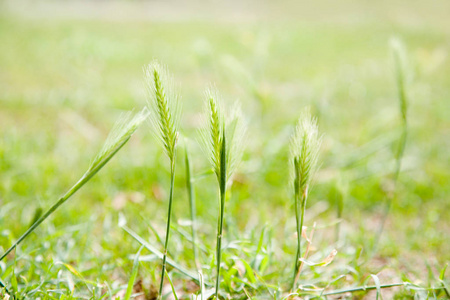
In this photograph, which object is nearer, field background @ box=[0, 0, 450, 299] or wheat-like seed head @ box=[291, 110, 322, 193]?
wheat-like seed head @ box=[291, 110, 322, 193]

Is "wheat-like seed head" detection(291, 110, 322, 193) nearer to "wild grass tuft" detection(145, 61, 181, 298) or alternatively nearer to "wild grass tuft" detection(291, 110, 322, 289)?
"wild grass tuft" detection(291, 110, 322, 289)

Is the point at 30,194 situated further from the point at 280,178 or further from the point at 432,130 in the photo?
the point at 432,130

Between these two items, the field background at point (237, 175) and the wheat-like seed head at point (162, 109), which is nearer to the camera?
the wheat-like seed head at point (162, 109)

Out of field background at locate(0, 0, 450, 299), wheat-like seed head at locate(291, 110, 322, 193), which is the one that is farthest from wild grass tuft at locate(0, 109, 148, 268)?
wheat-like seed head at locate(291, 110, 322, 193)

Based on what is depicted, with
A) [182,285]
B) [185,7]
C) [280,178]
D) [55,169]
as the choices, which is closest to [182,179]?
[280,178]

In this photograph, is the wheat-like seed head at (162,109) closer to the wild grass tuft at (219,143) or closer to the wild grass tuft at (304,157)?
the wild grass tuft at (219,143)

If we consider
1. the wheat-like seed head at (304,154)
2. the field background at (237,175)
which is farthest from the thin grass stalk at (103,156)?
the wheat-like seed head at (304,154)
